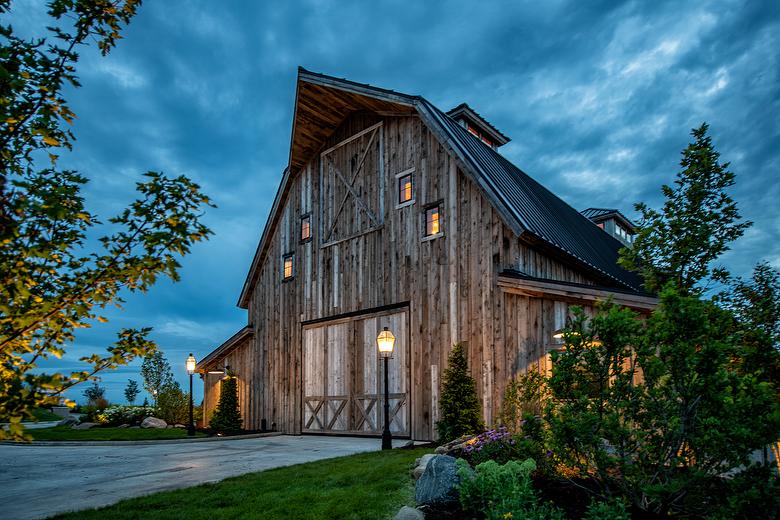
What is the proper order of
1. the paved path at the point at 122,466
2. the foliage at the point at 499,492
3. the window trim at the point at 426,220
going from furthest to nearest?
the window trim at the point at 426,220 → the paved path at the point at 122,466 → the foliage at the point at 499,492

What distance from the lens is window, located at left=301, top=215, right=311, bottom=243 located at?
18025mm

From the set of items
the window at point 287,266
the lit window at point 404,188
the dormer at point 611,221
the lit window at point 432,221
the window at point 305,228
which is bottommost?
the window at point 287,266

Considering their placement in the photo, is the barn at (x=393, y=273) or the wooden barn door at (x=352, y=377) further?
the wooden barn door at (x=352, y=377)

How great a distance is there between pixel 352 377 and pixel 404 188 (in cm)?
569

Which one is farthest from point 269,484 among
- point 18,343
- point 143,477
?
point 18,343

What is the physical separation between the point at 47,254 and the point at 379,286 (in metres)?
11.5

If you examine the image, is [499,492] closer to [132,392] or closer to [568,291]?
[568,291]

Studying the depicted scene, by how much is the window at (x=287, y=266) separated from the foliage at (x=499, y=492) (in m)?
13.6

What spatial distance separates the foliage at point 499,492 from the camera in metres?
4.83

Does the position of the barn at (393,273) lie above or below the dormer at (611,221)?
below

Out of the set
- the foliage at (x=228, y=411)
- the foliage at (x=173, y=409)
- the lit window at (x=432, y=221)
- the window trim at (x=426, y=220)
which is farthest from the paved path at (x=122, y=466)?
the foliage at (x=173, y=409)

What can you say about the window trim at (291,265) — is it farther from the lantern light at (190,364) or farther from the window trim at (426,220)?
the window trim at (426,220)

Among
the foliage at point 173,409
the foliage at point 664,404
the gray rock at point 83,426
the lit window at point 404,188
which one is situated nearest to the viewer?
the foliage at point 664,404

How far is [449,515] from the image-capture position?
5496 millimetres
